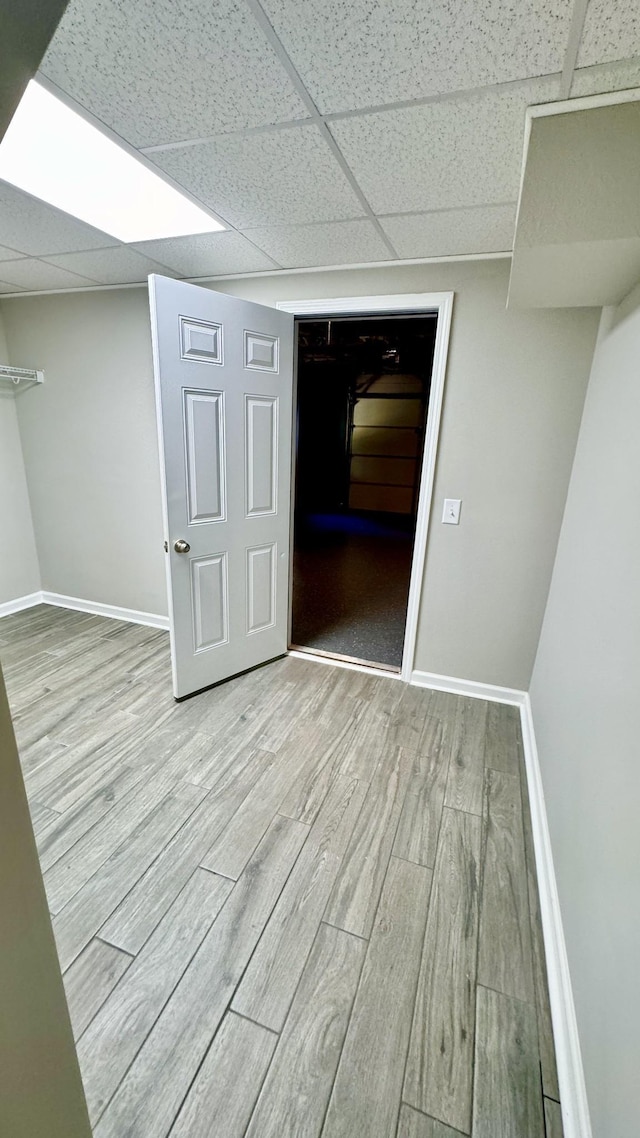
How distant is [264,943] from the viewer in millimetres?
1297

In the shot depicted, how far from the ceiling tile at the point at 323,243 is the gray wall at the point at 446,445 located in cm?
13

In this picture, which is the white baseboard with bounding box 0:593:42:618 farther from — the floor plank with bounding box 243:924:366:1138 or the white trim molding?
the white trim molding

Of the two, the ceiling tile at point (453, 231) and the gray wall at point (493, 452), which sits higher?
the ceiling tile at point (453, 231)

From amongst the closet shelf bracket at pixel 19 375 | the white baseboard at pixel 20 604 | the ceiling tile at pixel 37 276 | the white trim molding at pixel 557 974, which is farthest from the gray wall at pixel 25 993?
the white baseboard at pixel 20 604

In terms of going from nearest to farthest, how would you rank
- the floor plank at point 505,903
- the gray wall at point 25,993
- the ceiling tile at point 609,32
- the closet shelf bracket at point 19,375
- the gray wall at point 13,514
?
the gray wall at point 25,993, the ceiling tile at point 609,32, the floor plank at point 505,903, the closet shelf bracket at point 19,375, the gray wall at point 13,514

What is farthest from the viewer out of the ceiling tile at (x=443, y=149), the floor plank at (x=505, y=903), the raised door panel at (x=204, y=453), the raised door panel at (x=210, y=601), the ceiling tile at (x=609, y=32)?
the raised door panel at (x=210, y=601)

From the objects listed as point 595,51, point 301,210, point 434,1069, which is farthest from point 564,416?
point 434,1069

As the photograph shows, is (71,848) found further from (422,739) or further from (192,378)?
(192,378)

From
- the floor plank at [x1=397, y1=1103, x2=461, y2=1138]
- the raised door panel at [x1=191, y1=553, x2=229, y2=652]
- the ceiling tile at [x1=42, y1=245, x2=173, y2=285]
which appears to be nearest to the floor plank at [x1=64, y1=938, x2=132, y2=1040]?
the floor plank at [x1=397, y1=1103, x2=461, y2=1138]

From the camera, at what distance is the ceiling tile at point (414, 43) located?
86cm

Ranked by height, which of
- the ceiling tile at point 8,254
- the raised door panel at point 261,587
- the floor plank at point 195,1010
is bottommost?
the floor plank at point 195,1010

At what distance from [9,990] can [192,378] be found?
2.14 metres

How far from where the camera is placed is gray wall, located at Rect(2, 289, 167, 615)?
9.59 feet

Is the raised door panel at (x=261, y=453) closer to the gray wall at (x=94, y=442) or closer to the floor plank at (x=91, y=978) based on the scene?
the gray wall at (x=94, y=442)
